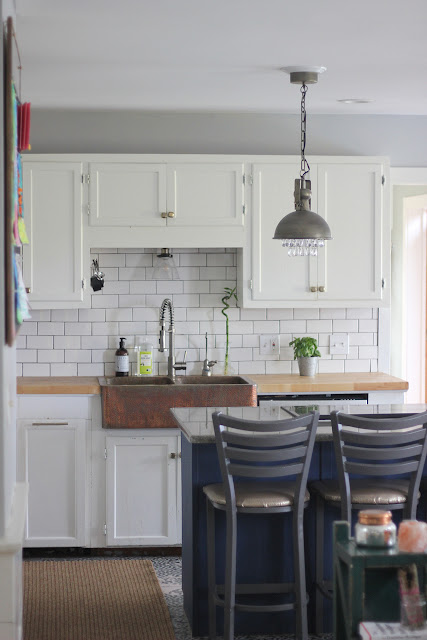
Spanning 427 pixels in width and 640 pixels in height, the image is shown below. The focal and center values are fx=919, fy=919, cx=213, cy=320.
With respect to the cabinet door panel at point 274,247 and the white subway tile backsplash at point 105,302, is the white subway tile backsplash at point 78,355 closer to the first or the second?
the white subway tile backsplash at point 105,302

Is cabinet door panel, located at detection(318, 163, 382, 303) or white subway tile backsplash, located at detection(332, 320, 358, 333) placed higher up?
cabinet door panel, located at detection(318, 163, 382, 303)

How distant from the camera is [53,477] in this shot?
17.5 ft

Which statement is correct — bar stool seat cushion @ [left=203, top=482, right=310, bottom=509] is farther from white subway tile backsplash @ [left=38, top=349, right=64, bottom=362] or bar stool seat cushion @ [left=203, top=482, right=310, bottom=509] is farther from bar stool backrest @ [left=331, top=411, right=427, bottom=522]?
white subway tile backsplash @ [left=38, top=349, right=64, bottom=362]

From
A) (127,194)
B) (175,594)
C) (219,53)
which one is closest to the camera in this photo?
Result: (219,53)

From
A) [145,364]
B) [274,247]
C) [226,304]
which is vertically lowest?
[145,364]

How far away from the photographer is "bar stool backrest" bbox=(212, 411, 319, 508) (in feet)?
11.7

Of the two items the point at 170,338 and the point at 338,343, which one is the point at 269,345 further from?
the point at 170,338

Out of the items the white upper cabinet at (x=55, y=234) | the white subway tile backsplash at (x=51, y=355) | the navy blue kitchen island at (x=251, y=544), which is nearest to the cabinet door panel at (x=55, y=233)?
the white upper cabinet at (x=55, y=234)

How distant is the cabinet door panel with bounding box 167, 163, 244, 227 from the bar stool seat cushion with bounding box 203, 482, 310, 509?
220cm

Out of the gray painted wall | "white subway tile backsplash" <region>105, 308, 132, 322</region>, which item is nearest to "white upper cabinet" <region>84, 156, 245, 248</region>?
the gray painted wall

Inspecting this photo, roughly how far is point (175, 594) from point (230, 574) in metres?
1.13

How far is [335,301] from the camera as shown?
18.9 feet

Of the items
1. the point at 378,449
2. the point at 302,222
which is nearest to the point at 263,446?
the point at 378,449

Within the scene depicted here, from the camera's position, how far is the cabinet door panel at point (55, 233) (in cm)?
555
